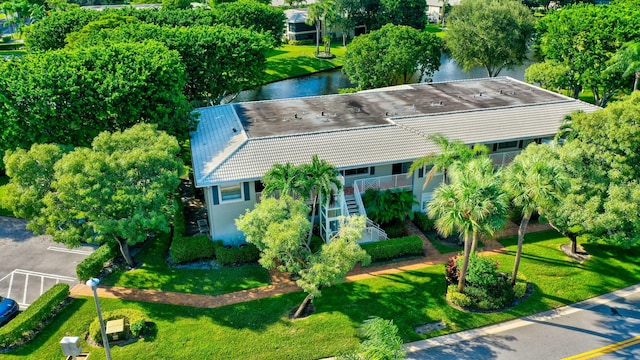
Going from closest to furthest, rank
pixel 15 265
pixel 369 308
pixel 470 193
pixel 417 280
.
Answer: pixel 470 193
pixel 369 308
pixel 417 280
pixel 15 265

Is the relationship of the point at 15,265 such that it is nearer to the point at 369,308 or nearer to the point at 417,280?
the point at 369,308

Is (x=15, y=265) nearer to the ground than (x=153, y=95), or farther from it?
nearer to the ground

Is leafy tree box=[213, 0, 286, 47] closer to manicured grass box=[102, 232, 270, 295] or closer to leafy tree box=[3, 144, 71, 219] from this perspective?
leafy tree box=[3, 144, 71, 219]

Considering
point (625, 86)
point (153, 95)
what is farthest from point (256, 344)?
point (625, 86)

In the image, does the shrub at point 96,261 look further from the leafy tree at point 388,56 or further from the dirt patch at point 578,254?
the leafy tree at point 388,56

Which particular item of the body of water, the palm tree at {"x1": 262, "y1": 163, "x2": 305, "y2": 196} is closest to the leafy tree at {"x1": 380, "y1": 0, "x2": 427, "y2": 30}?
the body of water

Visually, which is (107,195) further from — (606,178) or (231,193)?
(606,178)

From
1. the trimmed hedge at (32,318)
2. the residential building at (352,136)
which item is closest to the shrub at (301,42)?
the residential building at (352,136)
